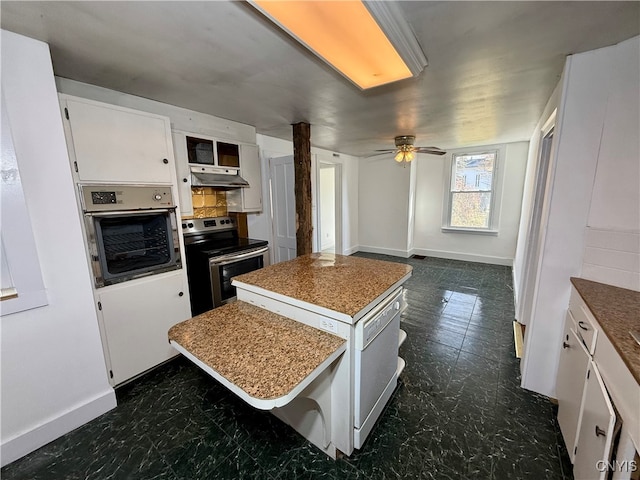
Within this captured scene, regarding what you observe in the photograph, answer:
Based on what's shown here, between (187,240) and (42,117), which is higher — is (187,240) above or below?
below

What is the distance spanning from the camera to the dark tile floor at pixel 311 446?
1.42 meters

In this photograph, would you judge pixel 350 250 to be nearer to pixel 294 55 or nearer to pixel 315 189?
pixel 315 189

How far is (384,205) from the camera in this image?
5.72m

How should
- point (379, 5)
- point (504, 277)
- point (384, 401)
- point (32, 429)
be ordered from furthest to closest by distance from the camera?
point (504, 277), point (384, 401), point (32, 429), point (379, 5)

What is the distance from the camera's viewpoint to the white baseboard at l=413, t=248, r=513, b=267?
194 inches

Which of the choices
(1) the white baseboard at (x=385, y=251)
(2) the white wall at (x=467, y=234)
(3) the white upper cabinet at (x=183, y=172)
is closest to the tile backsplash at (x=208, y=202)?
(3) the white upper cabinet at (x=183, y=172)

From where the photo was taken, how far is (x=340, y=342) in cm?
124

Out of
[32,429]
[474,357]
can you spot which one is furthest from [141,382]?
[474,357]

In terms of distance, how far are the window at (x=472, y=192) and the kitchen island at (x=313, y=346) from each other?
4.13 meters

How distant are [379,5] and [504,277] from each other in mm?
4603

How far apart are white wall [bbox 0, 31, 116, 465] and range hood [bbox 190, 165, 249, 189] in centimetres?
113

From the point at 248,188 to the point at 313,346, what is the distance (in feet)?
7.96

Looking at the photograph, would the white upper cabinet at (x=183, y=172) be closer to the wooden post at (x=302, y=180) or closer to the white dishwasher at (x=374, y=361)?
the wooden post at (x=302, y=180)

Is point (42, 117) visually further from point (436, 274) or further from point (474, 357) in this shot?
point (436, 274)
